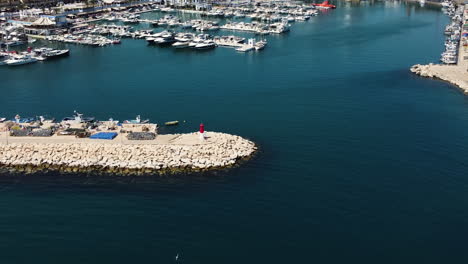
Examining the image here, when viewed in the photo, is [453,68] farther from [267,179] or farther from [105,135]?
[105,135]

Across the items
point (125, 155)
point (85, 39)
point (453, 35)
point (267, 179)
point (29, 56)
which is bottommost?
point (267, 179)

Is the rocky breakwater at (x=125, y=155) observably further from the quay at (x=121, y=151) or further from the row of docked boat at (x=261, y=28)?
the row of docked boat at (x=261, y=28)

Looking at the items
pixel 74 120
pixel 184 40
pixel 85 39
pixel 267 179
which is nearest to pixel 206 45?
pixel 184 40

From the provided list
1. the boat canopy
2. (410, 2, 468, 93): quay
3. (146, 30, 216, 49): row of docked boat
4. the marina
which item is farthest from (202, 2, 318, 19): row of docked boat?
(410, 2, 468, 93): quay

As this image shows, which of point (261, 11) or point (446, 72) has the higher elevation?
point (261, 11)

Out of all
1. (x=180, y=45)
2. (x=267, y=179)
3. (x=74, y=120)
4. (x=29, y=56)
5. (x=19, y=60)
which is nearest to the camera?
(x=267, y=179)

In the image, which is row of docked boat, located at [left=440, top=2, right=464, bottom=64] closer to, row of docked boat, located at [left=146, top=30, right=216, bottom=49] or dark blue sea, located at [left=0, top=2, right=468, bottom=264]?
dark blue sea, located at [left=0, top=2, right=468, bottom=264]

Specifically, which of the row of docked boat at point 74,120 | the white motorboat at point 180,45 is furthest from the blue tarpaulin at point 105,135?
the white motorboat at point 180,45

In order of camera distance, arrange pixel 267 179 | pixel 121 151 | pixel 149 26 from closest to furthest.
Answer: pixel 267 179, pixel 121 151, pixel 149 26
